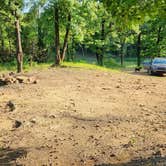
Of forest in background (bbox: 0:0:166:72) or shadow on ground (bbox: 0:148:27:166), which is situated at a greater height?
forest in background (bbox: 0:0:166:72)

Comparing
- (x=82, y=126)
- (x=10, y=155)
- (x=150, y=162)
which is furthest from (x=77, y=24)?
(x=150, y=162)

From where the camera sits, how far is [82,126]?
44.0ft

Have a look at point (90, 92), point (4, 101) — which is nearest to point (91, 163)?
point (4, 101)

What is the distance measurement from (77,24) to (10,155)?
2683 centimetres

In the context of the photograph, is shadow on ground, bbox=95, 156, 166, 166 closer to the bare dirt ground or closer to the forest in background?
the bare dirt ground

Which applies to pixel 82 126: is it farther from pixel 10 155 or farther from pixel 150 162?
pixel 150 162

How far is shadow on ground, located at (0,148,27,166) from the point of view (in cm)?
1073

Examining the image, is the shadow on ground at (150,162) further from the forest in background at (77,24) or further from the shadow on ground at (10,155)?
the forest in background at (77,24)

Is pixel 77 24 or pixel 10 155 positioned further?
pixel 77 24

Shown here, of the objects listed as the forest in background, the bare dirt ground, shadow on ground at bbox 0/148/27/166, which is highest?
the forest in background

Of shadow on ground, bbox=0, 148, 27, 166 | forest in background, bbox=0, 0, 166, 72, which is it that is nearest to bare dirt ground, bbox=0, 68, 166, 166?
shadow on ground, bbox=0, 148, 27, 166

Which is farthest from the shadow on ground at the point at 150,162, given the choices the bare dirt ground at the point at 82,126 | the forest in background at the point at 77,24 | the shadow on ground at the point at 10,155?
the forest in background at the point at 77,24

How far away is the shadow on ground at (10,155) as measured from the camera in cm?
1073

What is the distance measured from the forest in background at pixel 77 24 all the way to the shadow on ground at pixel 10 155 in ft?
13.0
